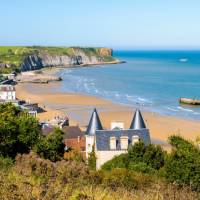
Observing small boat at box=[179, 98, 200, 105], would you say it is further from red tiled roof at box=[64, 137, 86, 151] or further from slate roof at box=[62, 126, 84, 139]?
red tiled roof at box=[64, 137, 86, 151]

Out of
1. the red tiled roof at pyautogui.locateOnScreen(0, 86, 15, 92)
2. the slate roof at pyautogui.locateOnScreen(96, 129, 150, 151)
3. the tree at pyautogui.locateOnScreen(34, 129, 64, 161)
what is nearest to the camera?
the tree at pyautogui.locateOnScreen(34, 129, 64, 161)

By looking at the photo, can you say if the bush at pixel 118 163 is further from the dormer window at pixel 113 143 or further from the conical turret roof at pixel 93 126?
the conical turret roof at pixel 93 126

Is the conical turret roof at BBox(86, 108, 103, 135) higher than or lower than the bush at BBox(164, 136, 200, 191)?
lower

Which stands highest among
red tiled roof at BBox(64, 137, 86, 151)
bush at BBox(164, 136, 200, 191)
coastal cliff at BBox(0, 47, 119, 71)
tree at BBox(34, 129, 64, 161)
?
bush at BBox(164, 136, 200, 191)

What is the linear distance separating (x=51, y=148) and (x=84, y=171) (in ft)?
34.0

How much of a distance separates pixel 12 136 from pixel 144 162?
24.2 ft

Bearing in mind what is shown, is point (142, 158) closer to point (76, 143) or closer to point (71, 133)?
point (76, 143)

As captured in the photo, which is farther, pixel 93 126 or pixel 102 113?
pixel 102 113

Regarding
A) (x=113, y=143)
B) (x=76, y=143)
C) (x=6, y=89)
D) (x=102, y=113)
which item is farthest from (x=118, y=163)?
(x=6, y=89)

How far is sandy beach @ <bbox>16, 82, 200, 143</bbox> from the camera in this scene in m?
48.8

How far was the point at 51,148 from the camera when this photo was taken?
25.7 meters

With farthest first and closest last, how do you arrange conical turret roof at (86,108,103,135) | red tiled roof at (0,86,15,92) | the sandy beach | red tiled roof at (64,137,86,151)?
red tiled roof at (0,86,15,92)
the sandy beach
red tiled roof at (64,137,86,151)
conical turret roof at (86,108,103,135)

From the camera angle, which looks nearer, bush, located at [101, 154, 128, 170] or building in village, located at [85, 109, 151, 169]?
bush, located at [101, 154, 128, 170]

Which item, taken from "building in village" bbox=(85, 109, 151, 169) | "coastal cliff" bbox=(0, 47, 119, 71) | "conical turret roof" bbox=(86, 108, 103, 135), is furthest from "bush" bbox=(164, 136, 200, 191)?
"coastal cliff" bbox=(0, 47, 119, 71)
